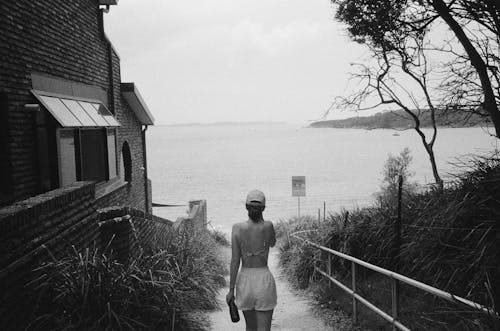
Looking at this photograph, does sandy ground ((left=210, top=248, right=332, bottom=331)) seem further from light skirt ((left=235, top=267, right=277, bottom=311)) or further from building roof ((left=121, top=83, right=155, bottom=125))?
building roof ((left=121, top=83, right=155, bottom=125))

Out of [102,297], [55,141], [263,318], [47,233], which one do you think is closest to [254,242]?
[263,318]

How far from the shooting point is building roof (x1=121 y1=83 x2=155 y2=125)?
48.5 feet

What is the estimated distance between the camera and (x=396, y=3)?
414 inches

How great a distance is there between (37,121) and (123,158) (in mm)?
7565

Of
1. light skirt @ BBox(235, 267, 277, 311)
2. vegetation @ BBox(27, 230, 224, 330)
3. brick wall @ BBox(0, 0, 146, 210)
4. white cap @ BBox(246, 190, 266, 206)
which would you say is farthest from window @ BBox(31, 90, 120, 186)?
light skirt @ BBox(235, 267, 277, 311)

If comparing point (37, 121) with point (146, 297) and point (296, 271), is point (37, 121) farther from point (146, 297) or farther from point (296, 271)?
point (296, 271)

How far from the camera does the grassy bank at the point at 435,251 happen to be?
501cm

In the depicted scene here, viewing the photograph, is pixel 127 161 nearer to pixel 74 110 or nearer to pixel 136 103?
pixel 136 103

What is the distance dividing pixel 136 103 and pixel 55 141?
23.8 feet

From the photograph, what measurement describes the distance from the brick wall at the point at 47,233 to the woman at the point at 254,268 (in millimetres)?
1883

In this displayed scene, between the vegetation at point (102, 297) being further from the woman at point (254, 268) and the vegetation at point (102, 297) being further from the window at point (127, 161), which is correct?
the window at point (127, 161)

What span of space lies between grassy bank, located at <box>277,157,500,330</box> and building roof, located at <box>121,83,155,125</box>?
8.41m

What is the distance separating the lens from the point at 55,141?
873 cm

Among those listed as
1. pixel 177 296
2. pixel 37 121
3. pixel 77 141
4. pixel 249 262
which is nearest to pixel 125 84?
pixel 77 141
